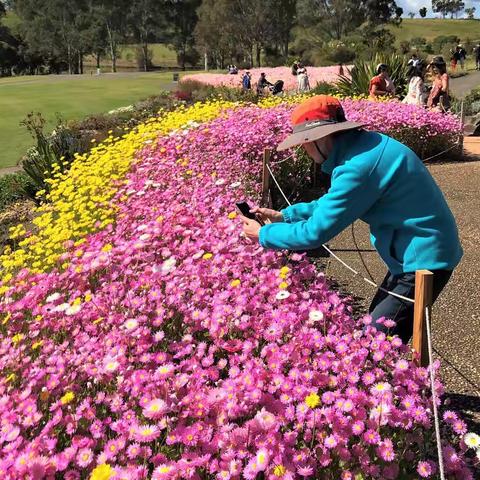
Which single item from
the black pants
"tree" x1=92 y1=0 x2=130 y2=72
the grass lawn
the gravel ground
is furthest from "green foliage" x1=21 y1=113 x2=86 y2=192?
"tree" x1=92 y1=0 x2=130 y2=72

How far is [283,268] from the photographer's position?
300 centimetres

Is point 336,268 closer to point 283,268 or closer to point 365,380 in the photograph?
point 283,268

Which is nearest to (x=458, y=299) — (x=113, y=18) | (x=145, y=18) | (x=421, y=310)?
(x=421, y=310)

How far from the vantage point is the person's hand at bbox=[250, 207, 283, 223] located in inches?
114

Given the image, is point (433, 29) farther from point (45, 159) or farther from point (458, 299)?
point (458, 299)

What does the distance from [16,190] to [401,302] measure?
29.4ft

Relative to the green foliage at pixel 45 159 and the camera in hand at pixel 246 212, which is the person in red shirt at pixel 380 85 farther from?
the camera in hand at pixel 246 212

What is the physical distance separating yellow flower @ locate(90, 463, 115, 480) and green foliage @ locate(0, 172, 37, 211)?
861cm

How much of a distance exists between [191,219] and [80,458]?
7.80 feet

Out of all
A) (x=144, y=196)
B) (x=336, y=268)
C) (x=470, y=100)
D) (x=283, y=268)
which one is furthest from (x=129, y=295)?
(x=470, y=100)

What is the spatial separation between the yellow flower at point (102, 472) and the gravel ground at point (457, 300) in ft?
4.30

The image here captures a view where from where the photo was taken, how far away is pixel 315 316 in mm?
2545

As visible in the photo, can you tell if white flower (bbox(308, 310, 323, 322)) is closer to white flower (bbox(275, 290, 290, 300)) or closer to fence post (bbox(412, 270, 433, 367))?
white flower (bbox(275, 290, 290, 300))

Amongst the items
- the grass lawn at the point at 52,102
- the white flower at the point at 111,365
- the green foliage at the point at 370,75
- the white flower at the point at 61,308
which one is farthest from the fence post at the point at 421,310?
the green foliage at the point at 370,75
